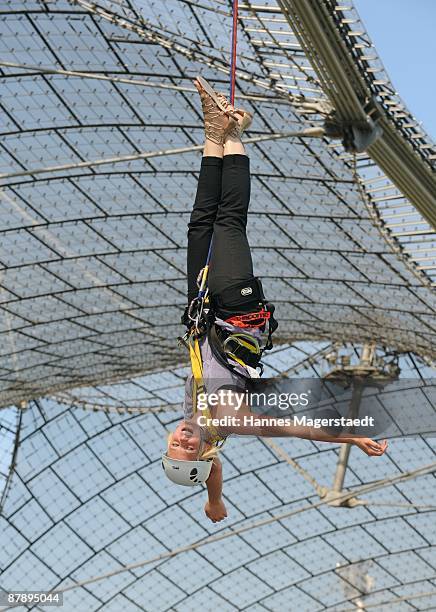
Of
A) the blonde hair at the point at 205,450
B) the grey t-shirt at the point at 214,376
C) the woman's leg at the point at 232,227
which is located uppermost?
the woman's leg at the point at 232,227

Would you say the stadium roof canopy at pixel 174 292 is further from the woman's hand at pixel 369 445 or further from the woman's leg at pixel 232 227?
the woman's leg at pixel 232 227

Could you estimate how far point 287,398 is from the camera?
30.3 feet

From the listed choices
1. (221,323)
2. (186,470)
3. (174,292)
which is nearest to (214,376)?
(221,323)

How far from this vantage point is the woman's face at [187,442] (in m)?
9.54

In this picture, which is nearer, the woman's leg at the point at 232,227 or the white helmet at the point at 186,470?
the white helmet at the point at 186,470

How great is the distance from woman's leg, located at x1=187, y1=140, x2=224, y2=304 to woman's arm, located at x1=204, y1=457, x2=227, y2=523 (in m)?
1.37

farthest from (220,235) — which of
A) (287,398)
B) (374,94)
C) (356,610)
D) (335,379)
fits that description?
(356,610)

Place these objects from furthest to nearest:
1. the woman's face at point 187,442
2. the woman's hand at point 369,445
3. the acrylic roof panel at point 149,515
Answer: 1. the acrylic roof panel at point 149,515
2. the woman's face at point 187,442
3. the woman's hand at point 369,445

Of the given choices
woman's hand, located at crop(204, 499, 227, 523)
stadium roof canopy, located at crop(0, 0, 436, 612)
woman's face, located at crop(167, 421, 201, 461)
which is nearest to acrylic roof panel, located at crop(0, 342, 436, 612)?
stadium roof canopy, located at crop(0, 0, 436, 612)

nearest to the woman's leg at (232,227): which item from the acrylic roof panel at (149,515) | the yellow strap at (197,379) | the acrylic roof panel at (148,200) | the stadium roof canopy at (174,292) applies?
the yellow strap at (197,379)

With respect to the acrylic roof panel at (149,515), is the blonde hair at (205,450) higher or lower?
higher

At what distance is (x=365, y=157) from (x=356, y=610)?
2927cm

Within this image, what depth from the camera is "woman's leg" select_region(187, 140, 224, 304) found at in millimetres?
10008

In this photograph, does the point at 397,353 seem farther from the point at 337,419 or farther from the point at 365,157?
the point at 337,419
